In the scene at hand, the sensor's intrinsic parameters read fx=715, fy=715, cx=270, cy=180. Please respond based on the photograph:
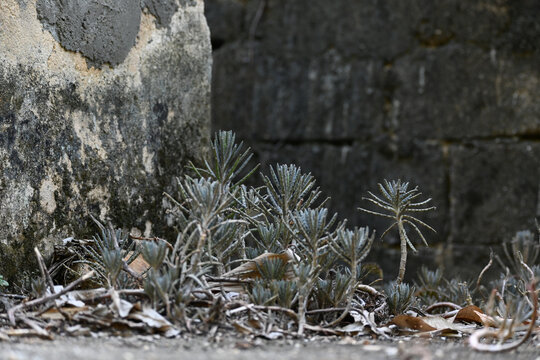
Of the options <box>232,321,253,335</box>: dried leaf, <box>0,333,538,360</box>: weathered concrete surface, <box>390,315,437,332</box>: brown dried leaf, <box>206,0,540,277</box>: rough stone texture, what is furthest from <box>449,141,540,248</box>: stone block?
<box>232,321,253,335</box>: dried leaf

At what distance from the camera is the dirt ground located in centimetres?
127

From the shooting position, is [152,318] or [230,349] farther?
[152,318]

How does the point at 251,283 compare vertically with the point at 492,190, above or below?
below

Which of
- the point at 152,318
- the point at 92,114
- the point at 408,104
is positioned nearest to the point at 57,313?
the point at 152,318

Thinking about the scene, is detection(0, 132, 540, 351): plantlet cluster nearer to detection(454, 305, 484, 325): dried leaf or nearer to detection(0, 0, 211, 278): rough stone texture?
detection(454, 305, 484, 325): dried leaf

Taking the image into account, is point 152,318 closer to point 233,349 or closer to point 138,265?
point 233,349

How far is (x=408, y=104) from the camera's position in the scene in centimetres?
409

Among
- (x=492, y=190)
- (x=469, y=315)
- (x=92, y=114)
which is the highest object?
(x=92, y=114)

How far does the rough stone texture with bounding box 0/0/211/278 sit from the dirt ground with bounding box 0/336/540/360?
522 mm

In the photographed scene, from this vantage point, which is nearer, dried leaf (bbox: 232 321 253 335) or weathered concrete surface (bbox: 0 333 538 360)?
weathered concrete surface (bbox: 0 333 538 360)

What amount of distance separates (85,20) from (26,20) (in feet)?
0.69

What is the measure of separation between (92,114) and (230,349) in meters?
0.92

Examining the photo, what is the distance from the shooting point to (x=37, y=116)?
1897 millimetres

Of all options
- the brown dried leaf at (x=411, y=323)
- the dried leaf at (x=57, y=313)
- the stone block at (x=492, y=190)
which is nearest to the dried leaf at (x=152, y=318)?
the dried leaf at (x=57, y=313)
